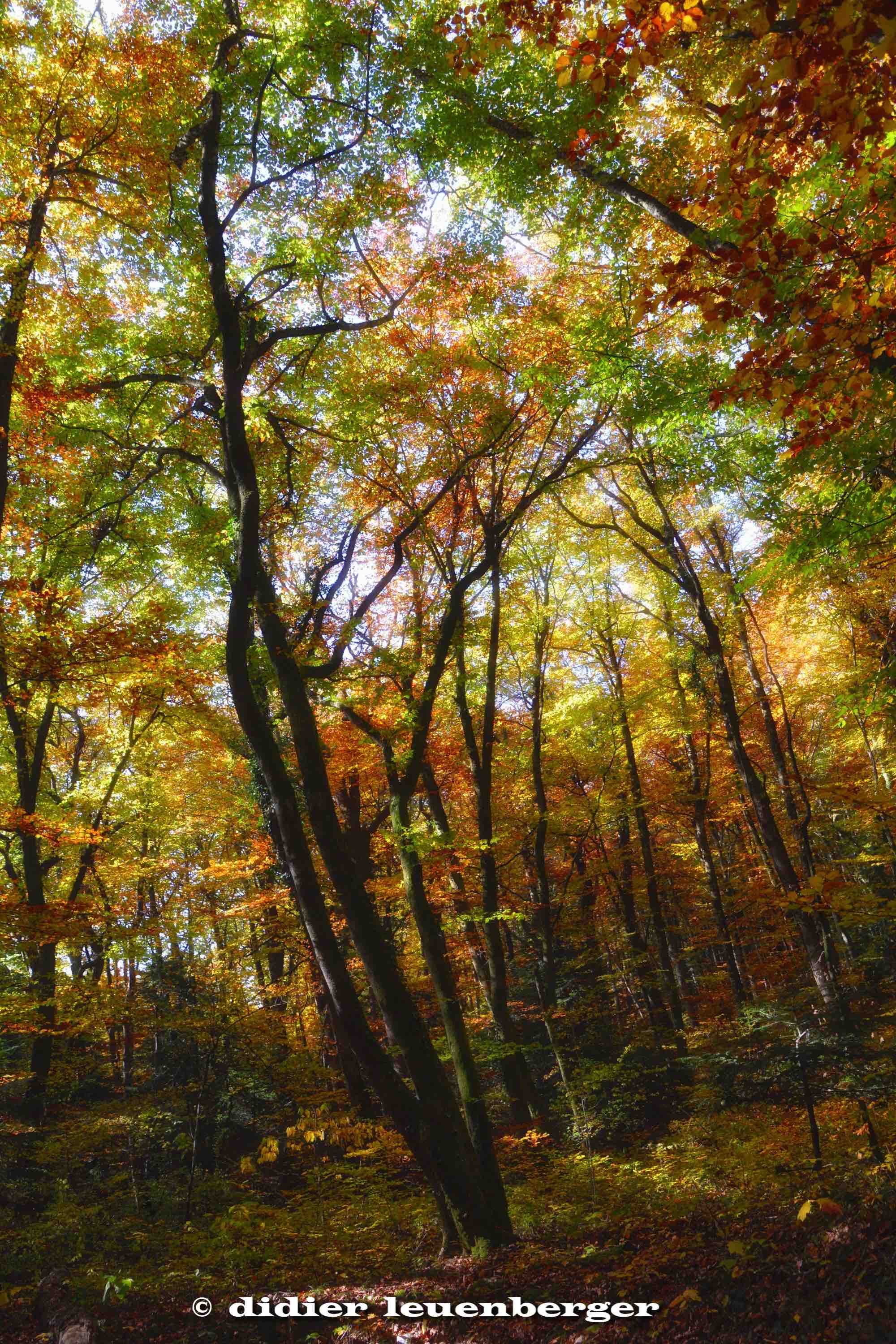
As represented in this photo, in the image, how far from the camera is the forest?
4.40 metres

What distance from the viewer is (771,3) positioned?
2467mm

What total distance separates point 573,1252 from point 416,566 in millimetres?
→ 7697

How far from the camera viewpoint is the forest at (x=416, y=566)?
440cm

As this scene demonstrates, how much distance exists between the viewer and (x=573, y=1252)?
5809mm

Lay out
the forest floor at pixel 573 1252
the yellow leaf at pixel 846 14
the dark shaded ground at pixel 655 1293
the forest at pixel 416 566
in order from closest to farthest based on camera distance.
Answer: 1. the yellow leaf at pixel 846 14
2. the dark shaded ground at pixel 655 1293
3. the forest floor at pixel 573 1252
4. the forest at pixel 416 566

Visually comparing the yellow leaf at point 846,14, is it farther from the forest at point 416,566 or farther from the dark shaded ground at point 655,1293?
the dark shaded ground at point 655,1293

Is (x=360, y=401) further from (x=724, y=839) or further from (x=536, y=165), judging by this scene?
(x=724, y=839)

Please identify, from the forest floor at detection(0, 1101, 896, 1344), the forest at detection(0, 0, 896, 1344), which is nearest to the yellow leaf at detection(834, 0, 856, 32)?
the forest at detection(0, 0, 896, 1344)

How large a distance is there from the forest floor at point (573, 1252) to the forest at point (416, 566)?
0.05 meters

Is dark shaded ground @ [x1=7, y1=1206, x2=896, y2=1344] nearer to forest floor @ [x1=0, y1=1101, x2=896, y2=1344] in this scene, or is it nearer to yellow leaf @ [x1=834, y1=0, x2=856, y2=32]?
forest floor @ [x1=0, y1=1101, x2=896, y2=1344]

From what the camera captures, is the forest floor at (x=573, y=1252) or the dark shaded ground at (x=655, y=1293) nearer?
the dark shaded ground at (x=655, y=1293)

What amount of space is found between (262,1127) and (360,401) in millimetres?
16022

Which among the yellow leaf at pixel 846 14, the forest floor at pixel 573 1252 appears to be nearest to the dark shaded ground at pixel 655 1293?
the forest floor at pixel 573 1252

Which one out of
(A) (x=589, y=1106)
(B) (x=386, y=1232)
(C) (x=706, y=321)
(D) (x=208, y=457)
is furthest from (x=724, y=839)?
(C) (x=706, y=321)
